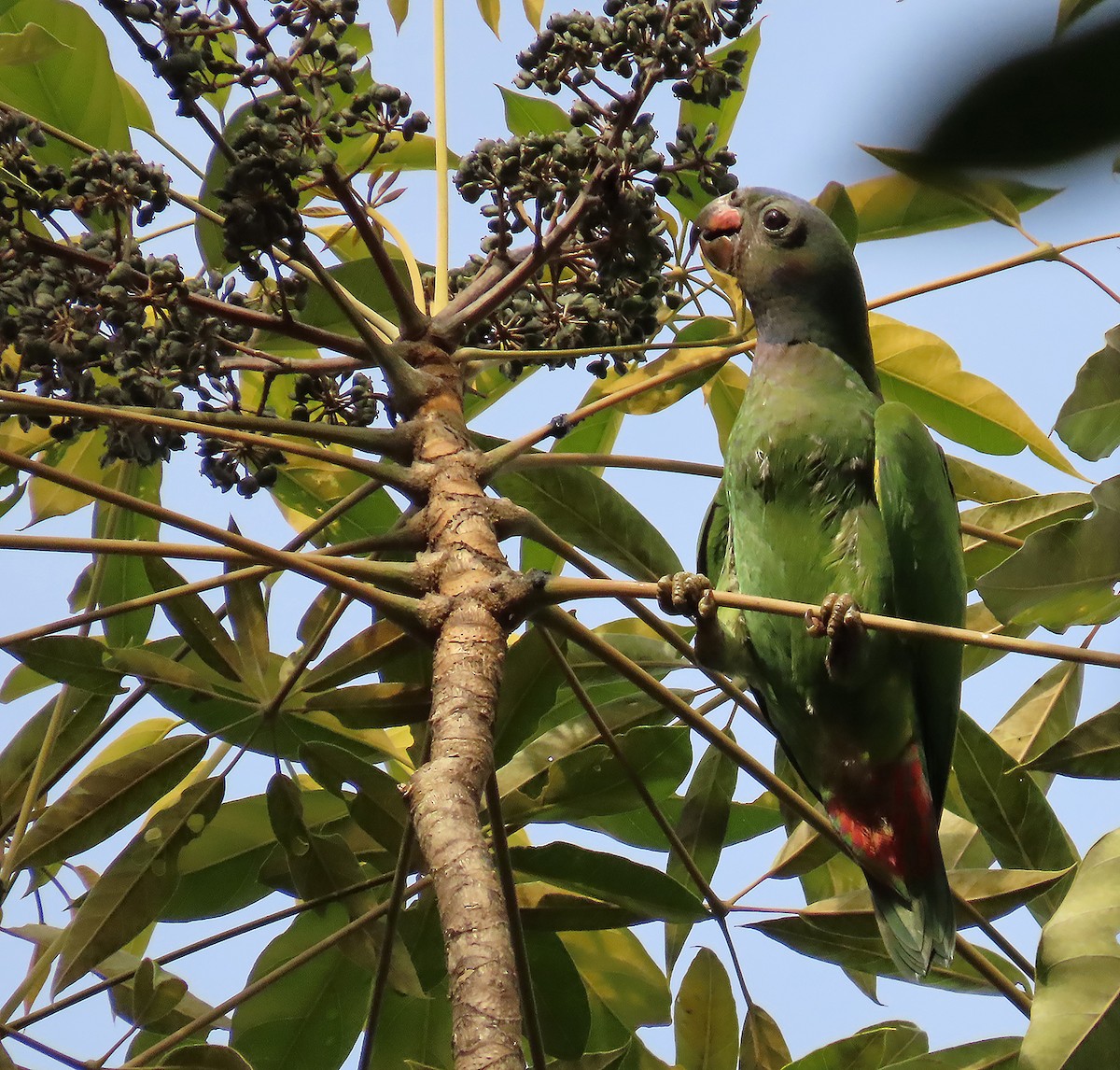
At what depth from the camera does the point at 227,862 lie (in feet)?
8.32

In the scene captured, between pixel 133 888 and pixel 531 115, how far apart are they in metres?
1.94

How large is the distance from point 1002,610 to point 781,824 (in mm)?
917

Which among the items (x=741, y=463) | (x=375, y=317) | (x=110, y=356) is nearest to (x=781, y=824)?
(x=741, y=463)

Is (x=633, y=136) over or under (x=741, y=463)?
over

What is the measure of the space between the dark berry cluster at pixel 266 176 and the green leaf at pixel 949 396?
5.48ft

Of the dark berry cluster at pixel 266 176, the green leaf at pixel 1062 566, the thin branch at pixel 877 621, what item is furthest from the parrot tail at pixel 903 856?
the dark berry cluster at pixel 266 176

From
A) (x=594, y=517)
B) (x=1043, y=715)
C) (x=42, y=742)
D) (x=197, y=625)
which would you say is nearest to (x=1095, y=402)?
(x=1043, y=715)

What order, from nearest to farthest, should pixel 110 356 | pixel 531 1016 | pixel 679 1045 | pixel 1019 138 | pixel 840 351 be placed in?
1. pixel 1019 138
2. pixel 531 1016
3. pixel 110 356
4. pixel 679 1045
5. pixel 840 351

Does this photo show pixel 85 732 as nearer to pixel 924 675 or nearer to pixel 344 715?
pixel 344 715

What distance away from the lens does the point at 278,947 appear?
2.51 m

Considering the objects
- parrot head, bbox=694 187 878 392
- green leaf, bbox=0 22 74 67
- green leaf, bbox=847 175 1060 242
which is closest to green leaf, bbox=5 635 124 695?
green leaf, bbox=0 22 74 67

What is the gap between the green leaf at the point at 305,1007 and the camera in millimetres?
2418

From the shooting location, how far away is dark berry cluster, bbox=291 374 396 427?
2547 mm

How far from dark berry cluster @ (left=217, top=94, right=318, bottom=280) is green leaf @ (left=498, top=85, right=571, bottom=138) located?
962 mm
